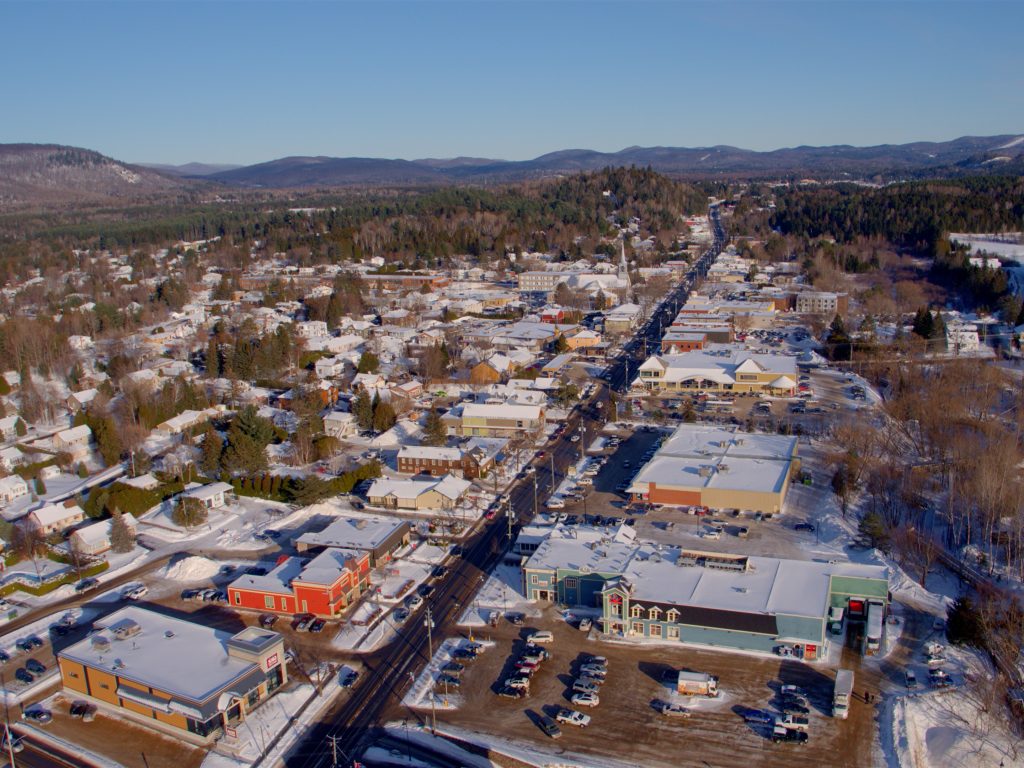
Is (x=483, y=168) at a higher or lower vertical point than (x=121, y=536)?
higher

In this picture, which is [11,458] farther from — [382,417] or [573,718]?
[573,718]

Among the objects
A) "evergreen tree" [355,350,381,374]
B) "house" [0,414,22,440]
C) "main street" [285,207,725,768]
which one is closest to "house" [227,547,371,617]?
"main street" [285,207,725,768]

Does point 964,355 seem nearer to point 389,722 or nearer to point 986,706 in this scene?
point 986,706

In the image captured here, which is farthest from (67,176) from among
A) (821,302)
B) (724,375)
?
(724,375)

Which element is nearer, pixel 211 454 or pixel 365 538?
pixel 365 538

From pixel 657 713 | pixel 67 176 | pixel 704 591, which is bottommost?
pixel 657 713

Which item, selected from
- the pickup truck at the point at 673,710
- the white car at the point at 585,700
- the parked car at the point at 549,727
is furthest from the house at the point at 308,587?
the pickup truck at the point at 673,710

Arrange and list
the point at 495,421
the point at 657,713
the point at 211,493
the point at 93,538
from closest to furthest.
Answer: the point at 657,713
the point at 93,538
the point at 211,493
the point at 495,421

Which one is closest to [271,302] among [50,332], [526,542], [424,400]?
[50,332]

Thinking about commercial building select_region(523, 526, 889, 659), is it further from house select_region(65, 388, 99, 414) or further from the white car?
house select_region(65, 388, 99, 414)
